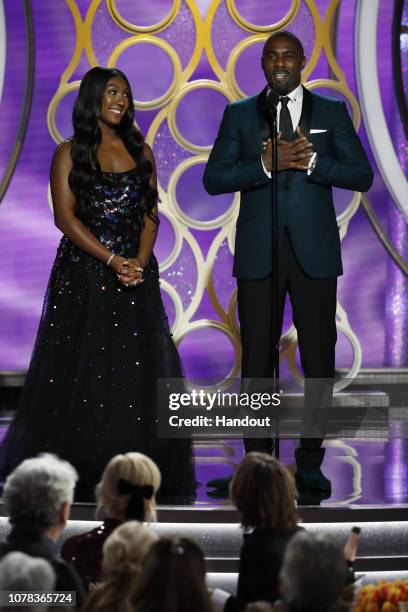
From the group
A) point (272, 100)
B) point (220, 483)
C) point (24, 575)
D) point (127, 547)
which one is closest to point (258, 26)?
point (272, 100)

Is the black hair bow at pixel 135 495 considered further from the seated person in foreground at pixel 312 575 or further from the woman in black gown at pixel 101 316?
the woman in black gown at pixel 101 316

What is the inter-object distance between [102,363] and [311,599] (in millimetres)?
2283

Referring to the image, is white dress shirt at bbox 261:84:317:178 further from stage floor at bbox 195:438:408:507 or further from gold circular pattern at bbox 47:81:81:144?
gold circular pattern at bbox 47:81:81:144

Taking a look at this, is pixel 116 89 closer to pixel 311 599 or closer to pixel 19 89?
pixel 19 89

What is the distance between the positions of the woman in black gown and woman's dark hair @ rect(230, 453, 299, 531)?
54.3 inches

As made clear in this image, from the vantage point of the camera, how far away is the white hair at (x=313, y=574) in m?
2.41

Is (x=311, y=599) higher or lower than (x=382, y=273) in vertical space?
lower

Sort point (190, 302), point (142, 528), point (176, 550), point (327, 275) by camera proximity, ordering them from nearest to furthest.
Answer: point (176, 550), point (142, 528), point (327, 275), point (190, 302)

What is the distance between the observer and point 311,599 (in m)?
2.41

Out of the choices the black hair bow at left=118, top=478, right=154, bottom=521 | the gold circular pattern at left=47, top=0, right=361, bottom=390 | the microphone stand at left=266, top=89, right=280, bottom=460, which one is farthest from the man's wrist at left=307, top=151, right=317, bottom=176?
the gold circular pattern at left=47, top=0, right=361, bottom=390

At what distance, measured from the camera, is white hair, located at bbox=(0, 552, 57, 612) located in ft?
8.21

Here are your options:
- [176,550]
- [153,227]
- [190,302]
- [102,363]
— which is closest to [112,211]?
[153,227]

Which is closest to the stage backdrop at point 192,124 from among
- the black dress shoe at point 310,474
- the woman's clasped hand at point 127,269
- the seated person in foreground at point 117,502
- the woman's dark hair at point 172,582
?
the woman's clasped hand at point 127,269

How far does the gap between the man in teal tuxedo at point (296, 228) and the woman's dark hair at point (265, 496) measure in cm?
129
